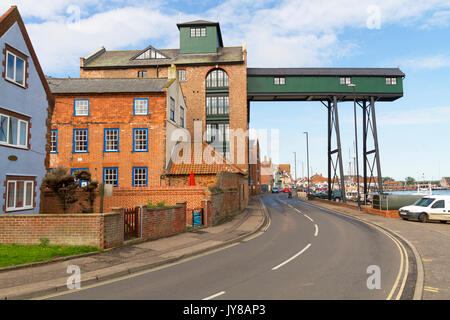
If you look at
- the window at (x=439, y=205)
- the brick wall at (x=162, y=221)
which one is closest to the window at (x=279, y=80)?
the window at (x=439, y=205)

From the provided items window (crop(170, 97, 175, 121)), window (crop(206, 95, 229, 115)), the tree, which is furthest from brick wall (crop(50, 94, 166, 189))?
window (crop(206, 95, 229, 115))

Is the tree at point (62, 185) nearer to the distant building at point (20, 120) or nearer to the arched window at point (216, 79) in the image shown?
the distant building at point (20, 120)

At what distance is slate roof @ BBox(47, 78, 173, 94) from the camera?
28.8 metres

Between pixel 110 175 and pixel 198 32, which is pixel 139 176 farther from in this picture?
pixel 198 32

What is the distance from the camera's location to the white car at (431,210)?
24.1 meters

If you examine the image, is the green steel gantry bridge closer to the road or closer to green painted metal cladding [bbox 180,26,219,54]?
green painted metal cladding [bbox 180,26,219,54]

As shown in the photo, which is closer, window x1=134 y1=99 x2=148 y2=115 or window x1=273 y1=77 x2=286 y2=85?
window x1=134 y1=99 x2=148 y2=115

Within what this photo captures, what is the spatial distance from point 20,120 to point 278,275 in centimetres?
1680

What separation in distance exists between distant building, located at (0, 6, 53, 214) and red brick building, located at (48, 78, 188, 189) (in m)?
7.32

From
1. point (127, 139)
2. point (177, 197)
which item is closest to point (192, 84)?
point (127, 139)

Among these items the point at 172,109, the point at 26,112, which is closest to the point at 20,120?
the point at 26,112

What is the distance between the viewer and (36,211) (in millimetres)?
19562

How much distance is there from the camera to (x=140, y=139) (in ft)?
91.7

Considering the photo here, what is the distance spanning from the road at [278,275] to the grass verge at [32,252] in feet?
12.1
